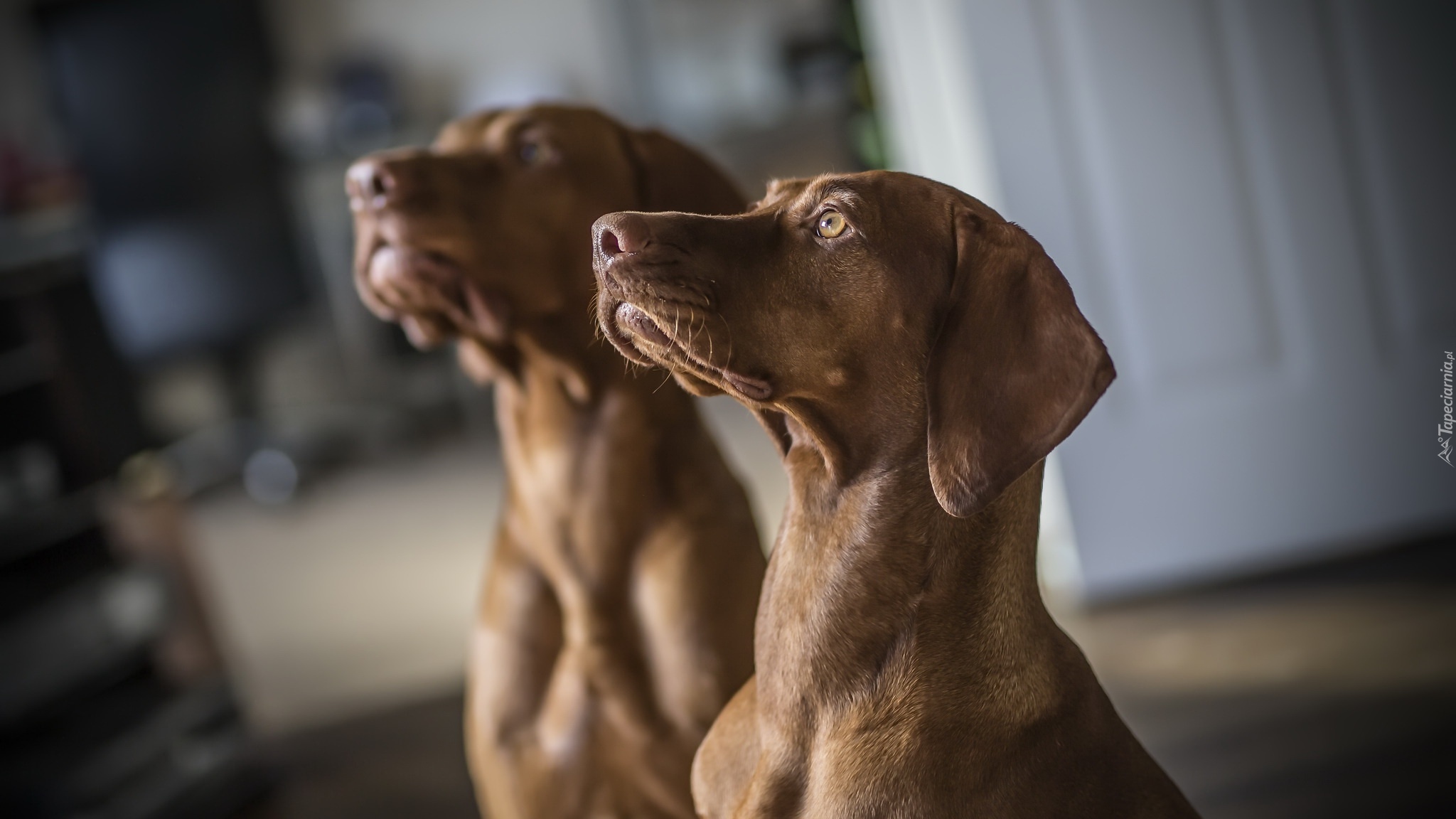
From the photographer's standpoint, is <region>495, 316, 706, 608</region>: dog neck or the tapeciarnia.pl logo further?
the tapeciarnia.pl logo

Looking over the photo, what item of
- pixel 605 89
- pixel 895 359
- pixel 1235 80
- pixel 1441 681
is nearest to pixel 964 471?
pixel 895 359

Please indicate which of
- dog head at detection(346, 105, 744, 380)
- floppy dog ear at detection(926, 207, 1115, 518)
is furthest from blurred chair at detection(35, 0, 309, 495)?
floppy dog ear at detection(926, 207, 1115, 518)

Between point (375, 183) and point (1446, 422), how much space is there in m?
2.18

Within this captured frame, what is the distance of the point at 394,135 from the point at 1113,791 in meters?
7.37

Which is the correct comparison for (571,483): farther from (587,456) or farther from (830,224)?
(830,224)

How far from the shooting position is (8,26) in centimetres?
658

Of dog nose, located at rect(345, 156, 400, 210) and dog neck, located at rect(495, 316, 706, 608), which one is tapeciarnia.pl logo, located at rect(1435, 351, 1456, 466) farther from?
dog nose, located at rect(345, 156, 400, 210)

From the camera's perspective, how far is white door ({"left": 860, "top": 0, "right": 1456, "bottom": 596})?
2.32 m

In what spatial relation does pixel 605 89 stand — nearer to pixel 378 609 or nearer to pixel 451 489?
pixel 451 489

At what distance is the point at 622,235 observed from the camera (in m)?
0.63

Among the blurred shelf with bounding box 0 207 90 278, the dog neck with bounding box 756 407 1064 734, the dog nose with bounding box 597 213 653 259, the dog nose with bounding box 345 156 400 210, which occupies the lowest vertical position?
the dog neck with bounding box 756 407 1064 734

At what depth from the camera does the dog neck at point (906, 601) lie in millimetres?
634

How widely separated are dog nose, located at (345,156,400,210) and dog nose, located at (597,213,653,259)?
363 millimetres

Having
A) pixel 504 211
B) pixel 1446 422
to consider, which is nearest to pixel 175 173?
pixel 1446 422
